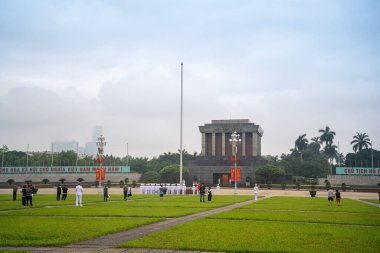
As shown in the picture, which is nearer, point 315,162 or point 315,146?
point 315,162

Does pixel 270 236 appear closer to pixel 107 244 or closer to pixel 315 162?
pixel 107 244

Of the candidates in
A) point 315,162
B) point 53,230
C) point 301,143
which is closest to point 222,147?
point 315,162

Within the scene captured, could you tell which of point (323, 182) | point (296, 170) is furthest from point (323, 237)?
point (296, 170)

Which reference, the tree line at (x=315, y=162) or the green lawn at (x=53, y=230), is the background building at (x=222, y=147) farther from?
the green lawn at (x=53, y=230)

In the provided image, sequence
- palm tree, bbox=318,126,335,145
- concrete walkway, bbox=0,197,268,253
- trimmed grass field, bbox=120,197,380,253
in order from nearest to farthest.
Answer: concrete walkway, bbox=0,197,268,253
trimmed grass field, bbox=120,197,380,253
palm tree, bbox=318,126,335,145

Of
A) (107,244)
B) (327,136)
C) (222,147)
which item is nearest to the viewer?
(107,244)

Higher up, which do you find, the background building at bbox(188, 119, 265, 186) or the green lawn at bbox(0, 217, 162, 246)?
the background building at bbox(188, 119, 265, 186)

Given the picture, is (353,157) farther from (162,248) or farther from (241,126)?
(162,248)

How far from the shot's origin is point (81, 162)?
434 ft

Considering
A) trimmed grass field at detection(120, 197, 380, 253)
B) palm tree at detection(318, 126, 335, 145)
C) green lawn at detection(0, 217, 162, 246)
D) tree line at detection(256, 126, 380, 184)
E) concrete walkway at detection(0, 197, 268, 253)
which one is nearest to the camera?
concrete walkway at detection(0, 197, 268, 253)

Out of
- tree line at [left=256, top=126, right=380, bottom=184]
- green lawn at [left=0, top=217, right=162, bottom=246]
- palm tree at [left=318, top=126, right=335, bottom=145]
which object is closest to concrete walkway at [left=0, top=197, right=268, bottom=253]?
green lawn at [left=0, top=217, right=162, bottom=246]

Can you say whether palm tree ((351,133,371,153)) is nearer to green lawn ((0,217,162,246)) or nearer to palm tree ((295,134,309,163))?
palm tree ((295,134,309,163))

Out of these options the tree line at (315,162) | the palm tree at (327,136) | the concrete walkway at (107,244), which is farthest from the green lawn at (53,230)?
the palm tree at (327,136)

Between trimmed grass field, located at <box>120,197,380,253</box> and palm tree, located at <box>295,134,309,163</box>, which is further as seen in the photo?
palm tree, located at <box>295,134,309,163</box>
